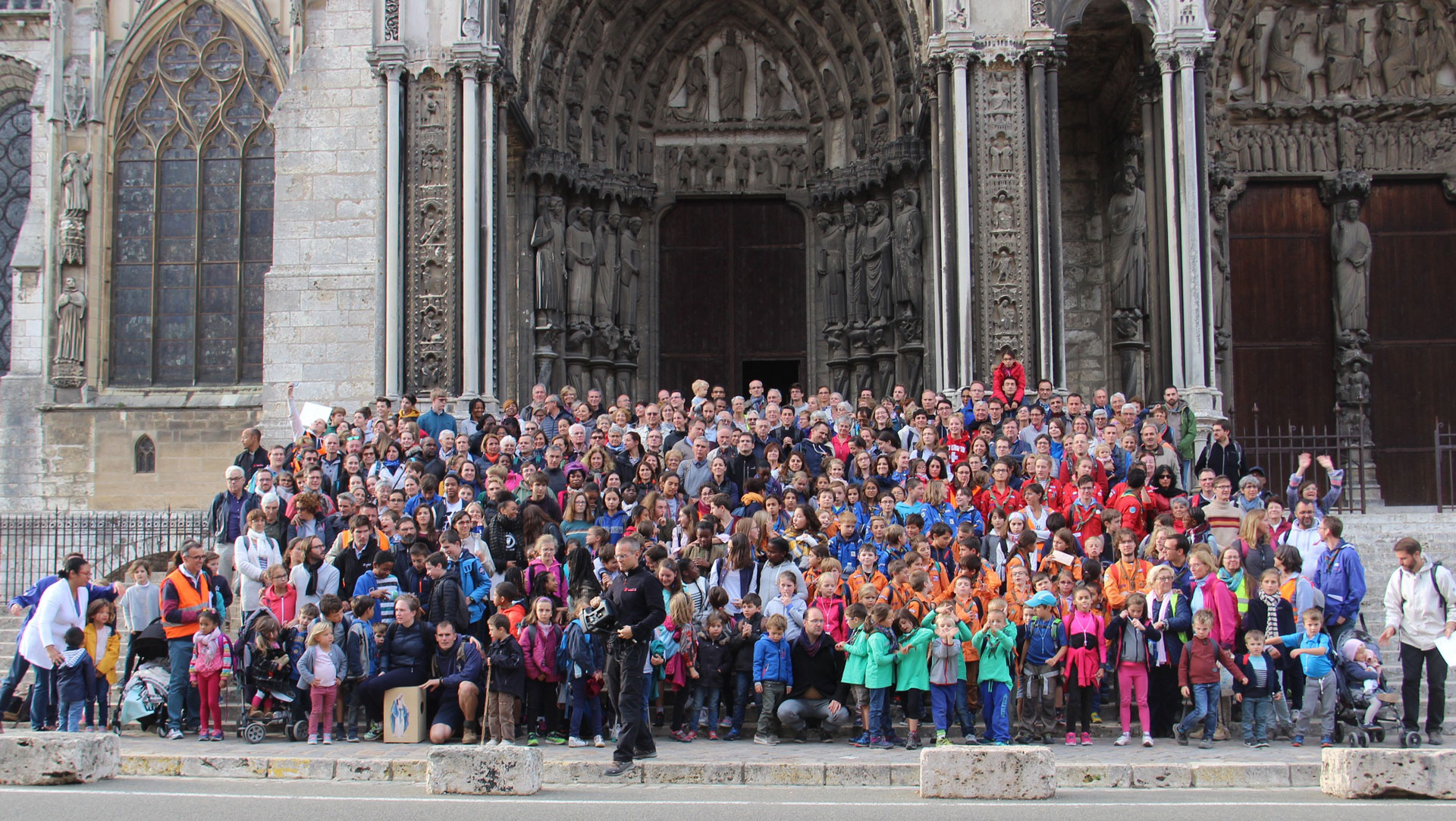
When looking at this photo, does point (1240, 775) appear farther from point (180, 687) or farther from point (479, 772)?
point (180, 687)

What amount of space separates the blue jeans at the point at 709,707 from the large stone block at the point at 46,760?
4.12m

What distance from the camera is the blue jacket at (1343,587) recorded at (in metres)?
10.1

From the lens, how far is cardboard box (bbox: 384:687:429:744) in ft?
33.1

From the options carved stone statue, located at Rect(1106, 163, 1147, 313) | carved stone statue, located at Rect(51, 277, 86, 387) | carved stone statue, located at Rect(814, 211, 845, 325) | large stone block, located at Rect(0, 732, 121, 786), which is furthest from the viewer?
carved stone statue, located at Rect(51, 277, 86, 387)

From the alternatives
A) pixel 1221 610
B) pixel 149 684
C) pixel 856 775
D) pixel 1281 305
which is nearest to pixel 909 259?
pixel 1281 305

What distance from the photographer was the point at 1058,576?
10.2 metres

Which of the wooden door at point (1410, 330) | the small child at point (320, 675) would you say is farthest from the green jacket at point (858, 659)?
the wooden door at point (1410, 330)

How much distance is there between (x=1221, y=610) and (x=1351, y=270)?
9.96m

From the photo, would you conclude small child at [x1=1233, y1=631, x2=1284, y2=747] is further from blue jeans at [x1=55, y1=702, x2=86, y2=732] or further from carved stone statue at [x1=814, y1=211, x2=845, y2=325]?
carved stone statue at [x1=814, y1=211, x2=845, y2=325]

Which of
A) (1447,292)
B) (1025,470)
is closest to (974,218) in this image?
(1025,470)

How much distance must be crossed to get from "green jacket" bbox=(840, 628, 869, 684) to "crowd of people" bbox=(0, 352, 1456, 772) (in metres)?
0.02

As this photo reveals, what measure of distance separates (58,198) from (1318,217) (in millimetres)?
17516

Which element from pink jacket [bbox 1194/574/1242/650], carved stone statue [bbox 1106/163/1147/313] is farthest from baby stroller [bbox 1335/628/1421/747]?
carved stone statue [bbox 1106/163/1147/313]

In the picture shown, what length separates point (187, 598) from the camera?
10.7 meters
